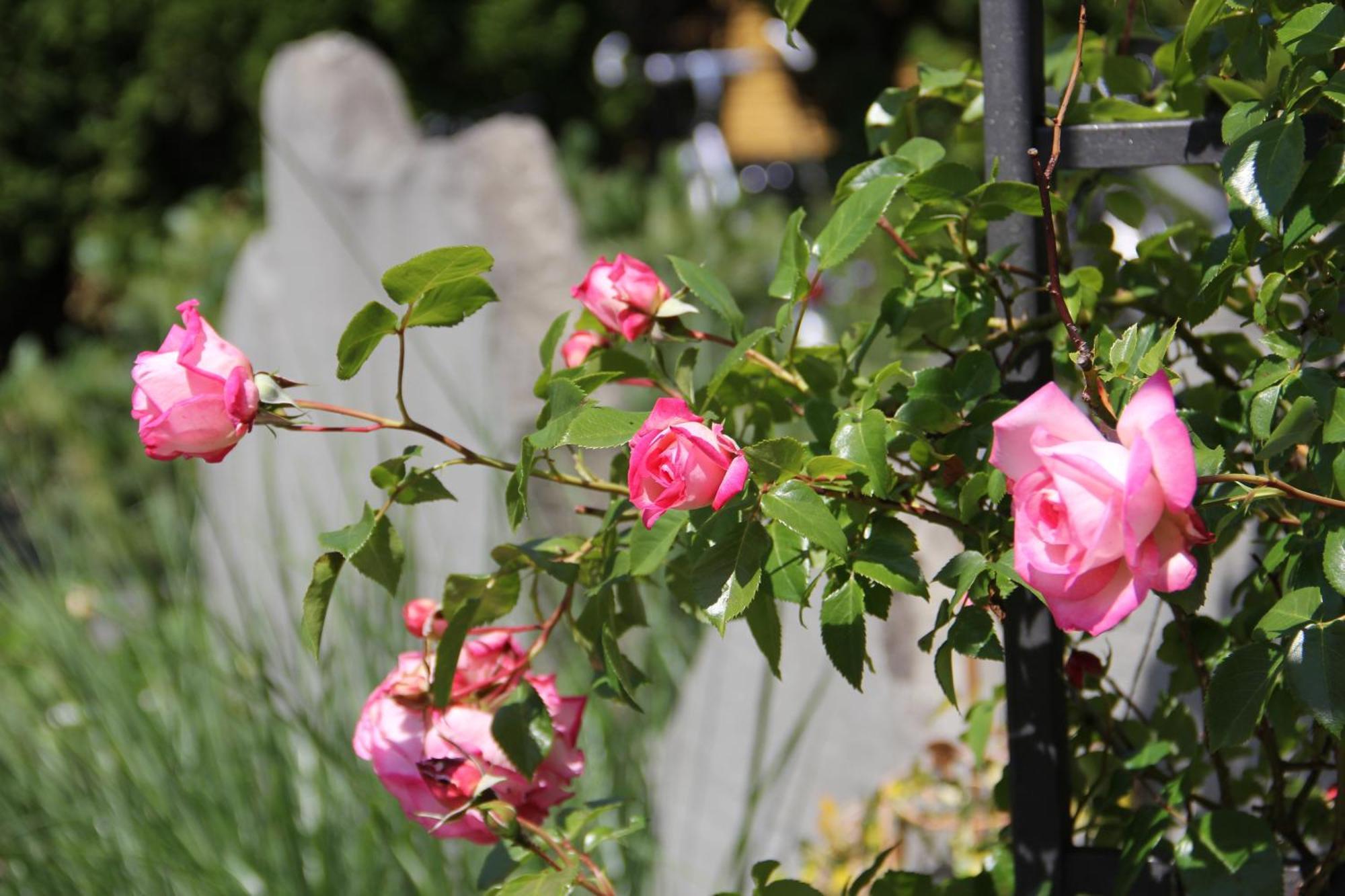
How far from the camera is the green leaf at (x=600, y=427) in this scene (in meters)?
0.74

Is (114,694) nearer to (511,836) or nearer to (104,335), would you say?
(511,836)

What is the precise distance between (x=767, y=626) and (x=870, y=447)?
128mm

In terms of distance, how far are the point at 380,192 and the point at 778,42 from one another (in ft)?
19.2

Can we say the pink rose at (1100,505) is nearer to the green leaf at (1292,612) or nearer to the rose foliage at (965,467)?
the rose foliage at (965,467)

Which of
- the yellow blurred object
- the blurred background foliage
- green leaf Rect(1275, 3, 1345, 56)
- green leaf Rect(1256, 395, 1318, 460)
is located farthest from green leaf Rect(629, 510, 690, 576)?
the yellow blurred object

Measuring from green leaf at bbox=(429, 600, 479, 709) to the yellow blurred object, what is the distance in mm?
7843

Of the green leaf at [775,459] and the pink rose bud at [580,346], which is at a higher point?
the green leaf at [775,459]

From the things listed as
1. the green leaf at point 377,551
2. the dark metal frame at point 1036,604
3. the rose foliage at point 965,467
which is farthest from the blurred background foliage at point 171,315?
the green leaf at point 377,551

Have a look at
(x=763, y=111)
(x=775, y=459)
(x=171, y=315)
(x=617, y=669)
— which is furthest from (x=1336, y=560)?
(x=763, y=111)

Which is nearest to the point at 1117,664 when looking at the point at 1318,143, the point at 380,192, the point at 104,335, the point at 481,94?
the point at 1318,143

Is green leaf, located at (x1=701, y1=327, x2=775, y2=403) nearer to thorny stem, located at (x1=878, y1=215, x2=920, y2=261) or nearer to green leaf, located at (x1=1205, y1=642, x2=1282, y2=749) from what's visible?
thorny stem, located at (x1=878, y1=215, x2=920, y2=261)

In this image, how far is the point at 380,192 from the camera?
317 cm

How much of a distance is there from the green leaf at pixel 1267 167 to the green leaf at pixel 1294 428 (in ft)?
0.32

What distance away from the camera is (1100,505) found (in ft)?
2.03
